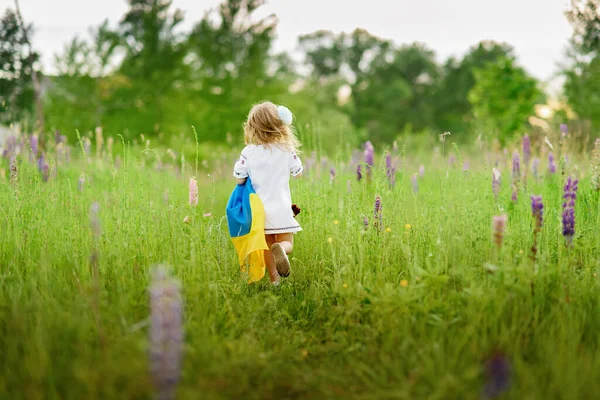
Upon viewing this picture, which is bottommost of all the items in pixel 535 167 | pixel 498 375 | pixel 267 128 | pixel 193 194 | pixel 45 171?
pixel 498 375

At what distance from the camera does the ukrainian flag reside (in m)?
3.87

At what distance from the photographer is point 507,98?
63.8ft

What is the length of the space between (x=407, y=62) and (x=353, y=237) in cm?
3336

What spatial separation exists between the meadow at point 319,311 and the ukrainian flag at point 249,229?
0.41 feet

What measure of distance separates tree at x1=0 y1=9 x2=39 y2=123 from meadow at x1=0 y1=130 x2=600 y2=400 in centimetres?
529

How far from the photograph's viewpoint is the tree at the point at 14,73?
8.60 meters

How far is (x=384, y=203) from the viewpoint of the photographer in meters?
3.95

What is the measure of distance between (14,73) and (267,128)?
743cm

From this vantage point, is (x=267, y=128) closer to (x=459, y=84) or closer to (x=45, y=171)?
(x=45, y=171)

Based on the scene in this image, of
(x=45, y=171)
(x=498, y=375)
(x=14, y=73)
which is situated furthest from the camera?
(x=14, y=73)

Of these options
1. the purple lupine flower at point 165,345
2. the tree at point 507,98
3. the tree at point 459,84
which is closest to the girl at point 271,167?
the purple lupine flower at point 165,345

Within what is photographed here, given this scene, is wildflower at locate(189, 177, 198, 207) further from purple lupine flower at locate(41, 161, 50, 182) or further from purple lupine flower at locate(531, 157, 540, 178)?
purple lupine flower at locate(531, 157, 540, 178)

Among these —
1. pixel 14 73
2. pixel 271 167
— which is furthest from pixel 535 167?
pixel 14 73

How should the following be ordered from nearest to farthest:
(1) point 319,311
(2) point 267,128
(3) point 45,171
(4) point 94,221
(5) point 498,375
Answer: (5) point 498,375
(4) point 94,221
(1) point 319,311
(2) point 267,128
(3) point 45,171
